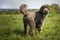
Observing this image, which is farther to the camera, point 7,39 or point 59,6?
point 59,6

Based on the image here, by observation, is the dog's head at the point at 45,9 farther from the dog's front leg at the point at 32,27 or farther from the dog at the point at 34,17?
the dog's front leg at the point at 32,27

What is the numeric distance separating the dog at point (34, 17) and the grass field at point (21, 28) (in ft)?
0.12

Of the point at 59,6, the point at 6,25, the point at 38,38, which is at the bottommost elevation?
the point at 38,38

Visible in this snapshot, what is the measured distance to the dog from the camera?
1.63 meters

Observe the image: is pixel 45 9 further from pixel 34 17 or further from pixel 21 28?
pixel 21 28

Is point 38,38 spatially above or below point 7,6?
below

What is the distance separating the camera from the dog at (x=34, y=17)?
1627 millimetres

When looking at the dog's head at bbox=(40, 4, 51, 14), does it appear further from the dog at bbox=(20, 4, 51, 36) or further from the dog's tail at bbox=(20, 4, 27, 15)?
the dog's tail at bbox=(20, 4, 27, 15)

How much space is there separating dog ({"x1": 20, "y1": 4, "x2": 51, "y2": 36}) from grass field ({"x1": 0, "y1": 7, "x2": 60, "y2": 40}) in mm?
37

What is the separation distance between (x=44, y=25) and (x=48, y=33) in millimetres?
77

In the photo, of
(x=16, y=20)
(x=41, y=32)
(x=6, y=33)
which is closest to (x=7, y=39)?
(x=6, y=33)

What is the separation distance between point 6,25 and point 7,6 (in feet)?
0.53

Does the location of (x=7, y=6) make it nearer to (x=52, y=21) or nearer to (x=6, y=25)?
(x=6, y=25)

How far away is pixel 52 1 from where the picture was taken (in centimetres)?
173
